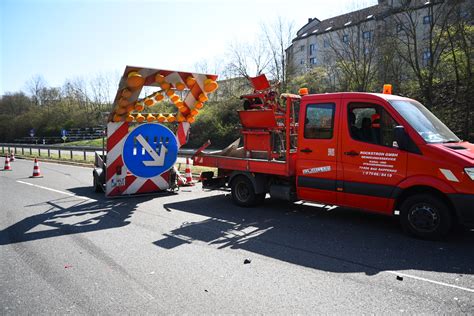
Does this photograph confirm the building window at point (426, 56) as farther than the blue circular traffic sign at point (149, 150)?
Yes

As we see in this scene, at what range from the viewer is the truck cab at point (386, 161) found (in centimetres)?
552

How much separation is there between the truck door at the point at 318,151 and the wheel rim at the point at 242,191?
1.47 metres

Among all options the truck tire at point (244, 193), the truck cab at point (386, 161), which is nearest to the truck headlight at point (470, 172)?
the truck cab at point (386, 161)

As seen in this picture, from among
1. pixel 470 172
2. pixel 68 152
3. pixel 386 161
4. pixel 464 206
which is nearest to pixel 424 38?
pixel 386 161

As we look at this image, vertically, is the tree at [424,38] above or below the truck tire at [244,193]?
above

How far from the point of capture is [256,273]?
455 centimetres

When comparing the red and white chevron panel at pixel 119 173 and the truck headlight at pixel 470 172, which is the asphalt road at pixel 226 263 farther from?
the red and white chevron panel at pixel 119 173

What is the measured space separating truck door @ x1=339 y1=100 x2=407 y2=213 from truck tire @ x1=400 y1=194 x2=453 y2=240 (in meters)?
0.32

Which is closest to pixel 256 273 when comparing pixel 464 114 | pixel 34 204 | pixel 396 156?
pixel 396 156

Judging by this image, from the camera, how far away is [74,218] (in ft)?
25.2

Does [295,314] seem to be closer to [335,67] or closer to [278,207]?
[278,207]

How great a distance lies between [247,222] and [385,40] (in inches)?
883

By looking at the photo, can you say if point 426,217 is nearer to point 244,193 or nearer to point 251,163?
point 251,163

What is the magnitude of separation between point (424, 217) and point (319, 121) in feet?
8.15
